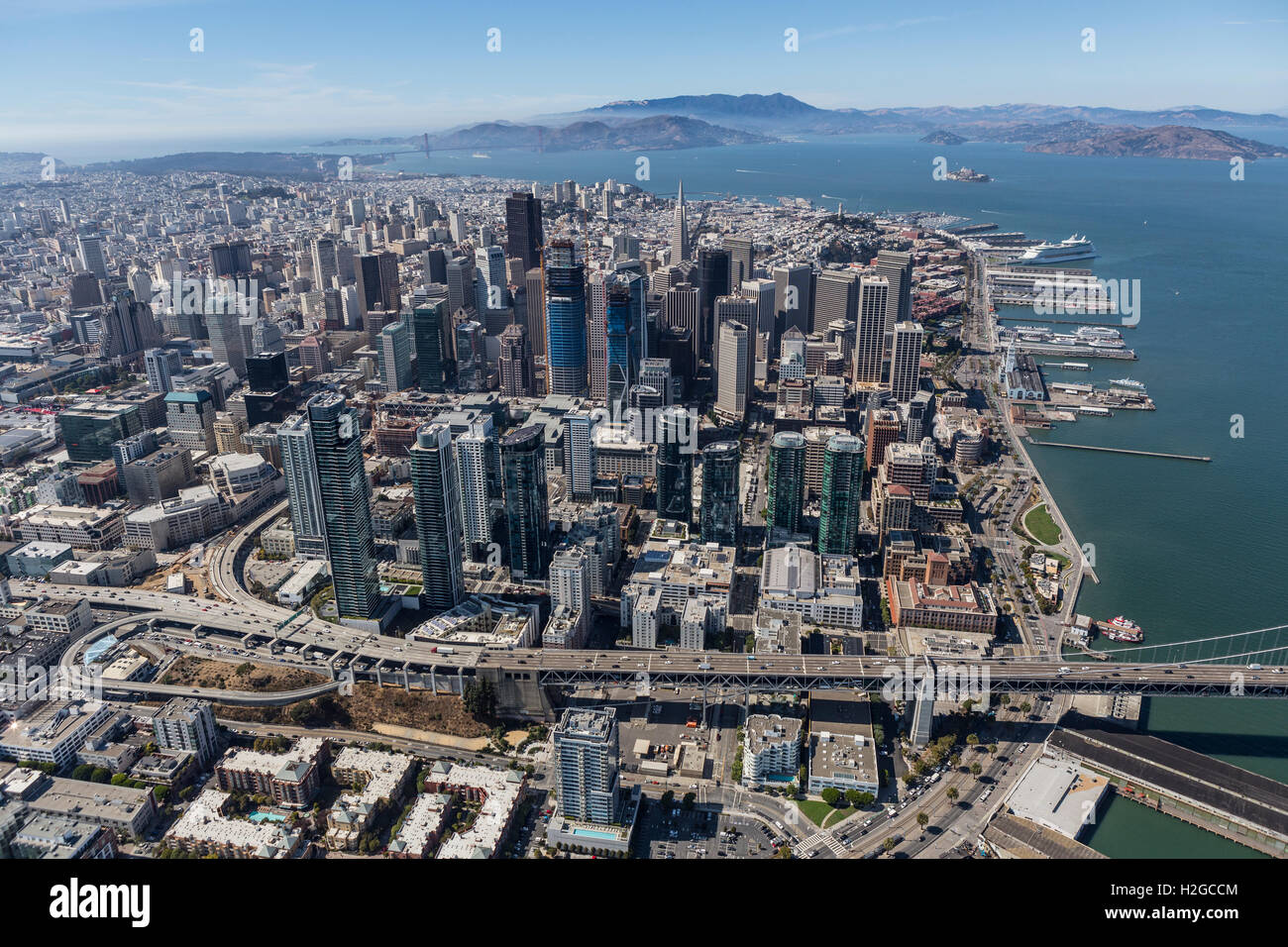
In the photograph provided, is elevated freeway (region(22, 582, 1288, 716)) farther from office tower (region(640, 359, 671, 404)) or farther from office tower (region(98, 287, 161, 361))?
office tower (region(98, 287, 161, 361))

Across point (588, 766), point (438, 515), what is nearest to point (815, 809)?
point (588, 766)

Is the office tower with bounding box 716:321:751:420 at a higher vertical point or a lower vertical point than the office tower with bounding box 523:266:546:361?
lower

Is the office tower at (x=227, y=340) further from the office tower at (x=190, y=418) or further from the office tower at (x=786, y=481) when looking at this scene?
the office tower at (x=786, y=481)

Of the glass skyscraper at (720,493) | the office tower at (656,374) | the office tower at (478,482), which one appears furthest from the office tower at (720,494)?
the office tower at (656,374)

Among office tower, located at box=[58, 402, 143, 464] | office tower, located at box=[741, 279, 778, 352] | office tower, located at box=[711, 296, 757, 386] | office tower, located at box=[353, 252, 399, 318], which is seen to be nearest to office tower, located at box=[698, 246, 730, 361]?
office tower, located at box=[711, 296, 757, 386]
